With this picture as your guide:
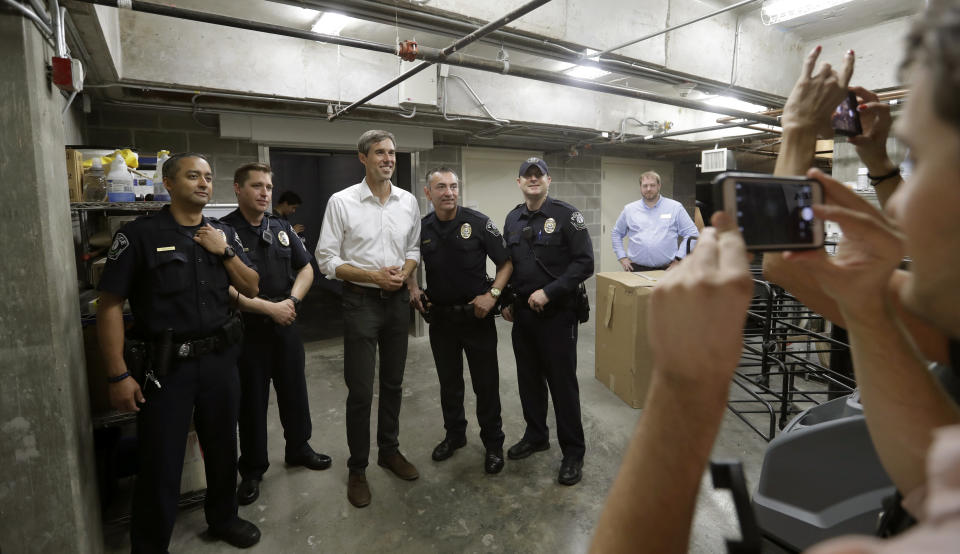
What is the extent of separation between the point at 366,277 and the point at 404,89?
202 cm

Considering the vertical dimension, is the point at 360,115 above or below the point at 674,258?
above

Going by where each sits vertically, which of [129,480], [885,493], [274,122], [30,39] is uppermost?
[274,122]

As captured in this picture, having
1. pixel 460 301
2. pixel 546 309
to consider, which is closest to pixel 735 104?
pixel 546 309

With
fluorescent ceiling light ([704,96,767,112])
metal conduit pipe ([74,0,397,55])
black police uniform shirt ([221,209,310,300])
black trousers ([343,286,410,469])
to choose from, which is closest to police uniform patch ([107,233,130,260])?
black police uniform shirt ([221,209,310,300])

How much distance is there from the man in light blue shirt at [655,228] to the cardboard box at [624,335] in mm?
939

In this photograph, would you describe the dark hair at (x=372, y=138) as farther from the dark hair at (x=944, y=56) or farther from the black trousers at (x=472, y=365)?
the dark hair at (x=944, y=56)

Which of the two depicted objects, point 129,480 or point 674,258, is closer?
point 129,480

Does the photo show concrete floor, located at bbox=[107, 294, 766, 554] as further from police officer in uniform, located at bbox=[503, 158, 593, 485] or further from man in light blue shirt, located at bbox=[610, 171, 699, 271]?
man in light blue shirt, located at bbox=[610, 171, 699, 271]

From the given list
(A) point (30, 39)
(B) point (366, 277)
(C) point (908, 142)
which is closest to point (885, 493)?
A: (C) point (908, 142)

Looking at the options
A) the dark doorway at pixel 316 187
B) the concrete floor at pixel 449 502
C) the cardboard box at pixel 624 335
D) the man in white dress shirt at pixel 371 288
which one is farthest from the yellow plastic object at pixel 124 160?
the dark doorway at pixel 316 187

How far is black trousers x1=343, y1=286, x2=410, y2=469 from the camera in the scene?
7.79 feet

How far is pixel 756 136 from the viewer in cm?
512

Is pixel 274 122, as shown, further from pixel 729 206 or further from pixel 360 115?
pixel 729 206

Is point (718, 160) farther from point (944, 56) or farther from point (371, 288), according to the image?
point (944, 56)
